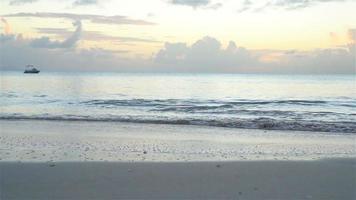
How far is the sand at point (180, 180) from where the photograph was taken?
6.23 m

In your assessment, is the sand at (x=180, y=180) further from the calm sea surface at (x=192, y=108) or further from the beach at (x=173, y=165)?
the calm sea surface at (x=192, y=108)

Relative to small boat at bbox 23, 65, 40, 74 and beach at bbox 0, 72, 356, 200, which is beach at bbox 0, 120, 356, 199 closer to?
beach at bbox 0, 72, 356, 200

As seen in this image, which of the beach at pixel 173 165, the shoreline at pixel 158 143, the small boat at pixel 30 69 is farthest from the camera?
the small boat at pixel 30 69

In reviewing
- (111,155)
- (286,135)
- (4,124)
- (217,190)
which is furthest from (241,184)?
(4,124)

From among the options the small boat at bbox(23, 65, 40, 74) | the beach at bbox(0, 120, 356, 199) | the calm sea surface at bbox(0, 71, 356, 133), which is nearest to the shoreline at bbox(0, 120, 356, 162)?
the beach at bbox(0, 120, 356, 199)

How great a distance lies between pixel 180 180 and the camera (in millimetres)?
7109

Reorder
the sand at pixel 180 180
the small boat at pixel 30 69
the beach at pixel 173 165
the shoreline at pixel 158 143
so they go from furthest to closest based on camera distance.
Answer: the small boat at pixel 30 69, the shoreline at pixel 158 143, the beach at pixel 173 165, the sand at pixel 180 180

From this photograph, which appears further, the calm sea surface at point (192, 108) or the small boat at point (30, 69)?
the small boat at point (30, 69)

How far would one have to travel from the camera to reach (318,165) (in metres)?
8.51

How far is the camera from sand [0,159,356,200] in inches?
245

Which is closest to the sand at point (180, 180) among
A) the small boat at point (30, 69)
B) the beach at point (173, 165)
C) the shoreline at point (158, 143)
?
the beach at point (173, 165)

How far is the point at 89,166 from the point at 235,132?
24.5 ft

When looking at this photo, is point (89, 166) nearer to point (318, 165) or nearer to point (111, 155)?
point (111, 155)

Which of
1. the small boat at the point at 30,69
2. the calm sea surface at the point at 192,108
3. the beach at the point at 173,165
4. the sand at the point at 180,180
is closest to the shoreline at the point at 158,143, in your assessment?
the beach at the point at 173,165
